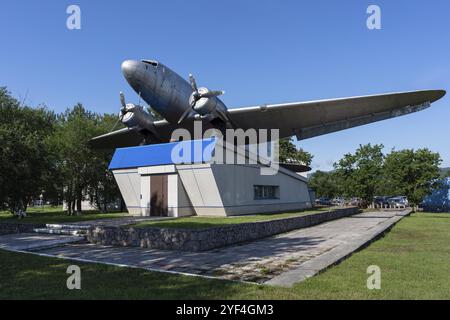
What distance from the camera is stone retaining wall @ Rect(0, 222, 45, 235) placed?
18.5 meters

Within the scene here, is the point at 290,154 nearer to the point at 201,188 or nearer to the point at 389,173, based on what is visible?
the point at 389,173

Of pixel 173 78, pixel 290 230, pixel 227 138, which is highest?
pixel 173 78

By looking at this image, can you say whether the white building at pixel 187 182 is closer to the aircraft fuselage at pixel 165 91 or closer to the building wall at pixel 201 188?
the building wall at pixel 201 188

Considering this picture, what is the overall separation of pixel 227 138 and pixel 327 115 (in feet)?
24.0

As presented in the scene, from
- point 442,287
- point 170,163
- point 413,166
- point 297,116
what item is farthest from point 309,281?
point 413,166

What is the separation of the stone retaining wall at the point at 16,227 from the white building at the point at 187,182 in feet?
24.1

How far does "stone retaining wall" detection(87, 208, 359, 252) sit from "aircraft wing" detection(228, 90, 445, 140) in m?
10.9

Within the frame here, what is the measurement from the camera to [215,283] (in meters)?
7.57

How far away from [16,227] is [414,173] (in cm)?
5078

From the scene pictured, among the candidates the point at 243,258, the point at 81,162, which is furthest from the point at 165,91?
the point at 81,162

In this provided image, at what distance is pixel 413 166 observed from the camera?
171ft

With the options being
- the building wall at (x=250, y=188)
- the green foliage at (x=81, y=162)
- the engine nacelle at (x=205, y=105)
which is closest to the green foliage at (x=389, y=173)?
the building wall at (x=250, y=188)

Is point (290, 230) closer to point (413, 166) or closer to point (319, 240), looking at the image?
point (319, 240)

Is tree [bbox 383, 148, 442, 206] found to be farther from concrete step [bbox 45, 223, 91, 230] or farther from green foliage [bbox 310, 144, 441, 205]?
concrete step [bbox 45, 223, 91, 230]
